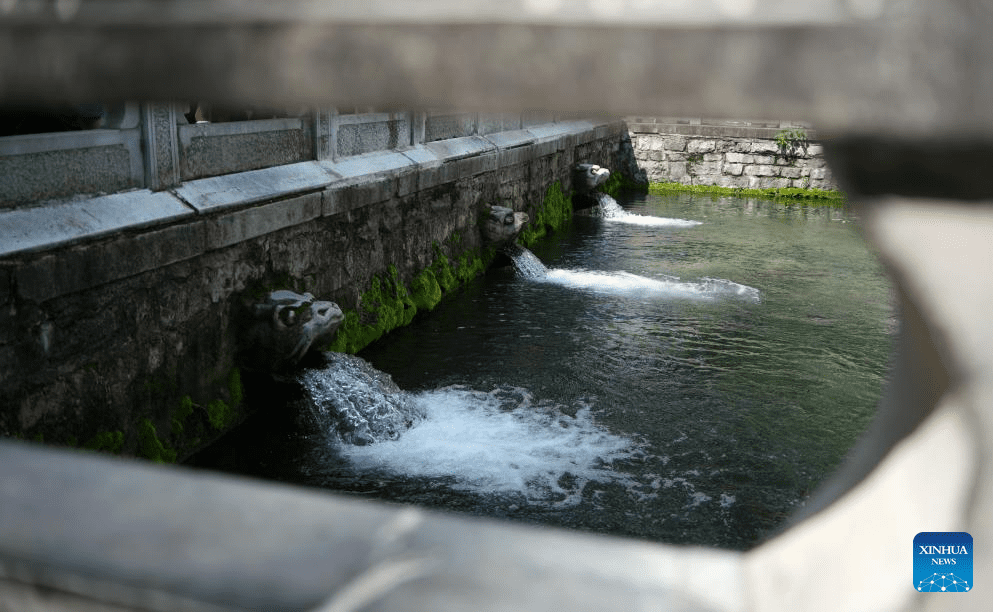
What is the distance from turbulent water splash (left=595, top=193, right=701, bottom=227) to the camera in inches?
490

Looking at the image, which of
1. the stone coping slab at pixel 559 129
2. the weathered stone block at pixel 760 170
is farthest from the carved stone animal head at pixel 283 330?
the weathered stone block at pixel 760 170

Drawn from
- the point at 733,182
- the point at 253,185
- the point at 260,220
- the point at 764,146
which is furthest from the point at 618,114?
the point at 733,182

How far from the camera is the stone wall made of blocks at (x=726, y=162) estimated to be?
51.9 feet

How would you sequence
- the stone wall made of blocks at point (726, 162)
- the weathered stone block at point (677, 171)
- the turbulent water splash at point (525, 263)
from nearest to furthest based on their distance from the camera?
the turbulent water splash at point (525, 263) < the stone wall made of blocks at point (726, 162) < the weathered stone block at point (677, 171)

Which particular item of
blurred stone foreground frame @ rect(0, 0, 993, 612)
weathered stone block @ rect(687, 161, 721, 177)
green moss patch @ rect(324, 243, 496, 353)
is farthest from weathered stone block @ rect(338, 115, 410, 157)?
weathered stone block @ rect(687, 161, 721, 177)

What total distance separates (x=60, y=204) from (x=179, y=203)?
67 cm

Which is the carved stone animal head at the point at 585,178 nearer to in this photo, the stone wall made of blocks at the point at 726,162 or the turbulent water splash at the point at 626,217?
the turbulent water splash at the point at 626,217

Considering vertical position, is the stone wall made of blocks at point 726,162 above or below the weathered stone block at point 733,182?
above

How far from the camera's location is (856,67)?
22.3 inches

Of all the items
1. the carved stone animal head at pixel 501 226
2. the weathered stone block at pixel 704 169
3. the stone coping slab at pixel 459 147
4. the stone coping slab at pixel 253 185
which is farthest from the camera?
the weathered stone block at pixel 704 169

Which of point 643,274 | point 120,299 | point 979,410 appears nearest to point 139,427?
point 120,299

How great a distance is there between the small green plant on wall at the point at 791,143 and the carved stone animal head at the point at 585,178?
4891mm

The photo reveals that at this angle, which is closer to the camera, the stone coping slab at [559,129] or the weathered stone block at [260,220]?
the weathered stone block at [260,220]

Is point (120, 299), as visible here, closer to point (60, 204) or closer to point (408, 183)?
point (60, 204)
